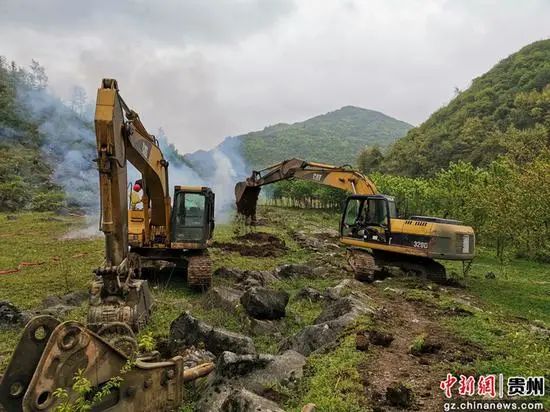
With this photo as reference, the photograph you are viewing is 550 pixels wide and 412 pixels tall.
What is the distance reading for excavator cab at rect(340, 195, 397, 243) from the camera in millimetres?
12734

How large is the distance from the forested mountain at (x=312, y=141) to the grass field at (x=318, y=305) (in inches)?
1592

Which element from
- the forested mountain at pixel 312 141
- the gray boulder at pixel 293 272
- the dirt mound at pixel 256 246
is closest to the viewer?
the gray boulder at pixel 293 272

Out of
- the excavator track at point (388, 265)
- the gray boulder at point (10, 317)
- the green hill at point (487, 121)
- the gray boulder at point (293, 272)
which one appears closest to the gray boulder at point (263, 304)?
the gray boulder at point (10, 317)

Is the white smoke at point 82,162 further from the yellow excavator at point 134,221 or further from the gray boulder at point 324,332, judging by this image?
the gray boulder at point 324,332

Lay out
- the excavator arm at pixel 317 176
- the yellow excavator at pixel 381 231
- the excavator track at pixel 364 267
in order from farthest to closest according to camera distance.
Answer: the excavator arm at pixel 317 176, the excavator track at pixel 364 267, the yellow excavator at pixel 381 231

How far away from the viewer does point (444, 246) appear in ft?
38.4

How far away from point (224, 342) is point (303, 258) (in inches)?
459

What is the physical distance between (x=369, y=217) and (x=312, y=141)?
131 metres

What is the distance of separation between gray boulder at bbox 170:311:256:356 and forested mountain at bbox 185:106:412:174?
2019 inches

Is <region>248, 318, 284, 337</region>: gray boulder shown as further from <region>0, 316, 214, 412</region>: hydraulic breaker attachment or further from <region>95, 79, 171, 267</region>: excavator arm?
<region>0, 316, 214, 412</region>: hydraulic breaker attachment

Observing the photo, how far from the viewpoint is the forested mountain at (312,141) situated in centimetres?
10306

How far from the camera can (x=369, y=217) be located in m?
13.4

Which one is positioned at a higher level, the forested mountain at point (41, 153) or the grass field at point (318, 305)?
the forested mountain at point (41, 153)

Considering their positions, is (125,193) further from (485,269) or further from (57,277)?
(485,269)
